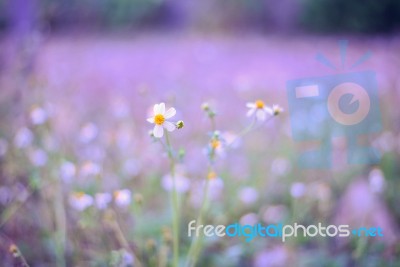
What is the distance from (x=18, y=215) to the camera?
1.99m

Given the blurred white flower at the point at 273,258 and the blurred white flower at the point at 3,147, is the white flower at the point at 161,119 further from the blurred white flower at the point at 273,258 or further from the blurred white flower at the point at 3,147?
the blurred white flower at the point at 3,147

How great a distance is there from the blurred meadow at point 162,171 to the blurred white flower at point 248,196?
0.01m

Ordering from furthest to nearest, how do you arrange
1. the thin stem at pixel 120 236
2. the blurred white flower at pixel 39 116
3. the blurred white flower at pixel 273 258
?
1. the blurred white flower at pixel 39 116
2. the blurred white flower at pixel 273 258
3. the thin stem at pixel 120 236

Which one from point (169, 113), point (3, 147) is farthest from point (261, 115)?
point (3, 147)

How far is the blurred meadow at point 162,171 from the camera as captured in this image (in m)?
1.79

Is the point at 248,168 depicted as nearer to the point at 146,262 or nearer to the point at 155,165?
the point at 155,165

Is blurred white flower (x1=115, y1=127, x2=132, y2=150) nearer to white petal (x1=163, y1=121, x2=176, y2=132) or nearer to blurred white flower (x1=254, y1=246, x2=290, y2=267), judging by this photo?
blurred white flower (x1=254, y1=246, x2=290, y2=267)

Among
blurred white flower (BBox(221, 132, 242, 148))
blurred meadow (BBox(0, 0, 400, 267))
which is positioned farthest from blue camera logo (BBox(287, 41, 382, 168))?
blurred white flower (BBox(221, 132, 242, 148))

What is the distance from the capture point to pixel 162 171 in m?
2.42

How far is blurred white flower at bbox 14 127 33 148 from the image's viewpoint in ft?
6.91

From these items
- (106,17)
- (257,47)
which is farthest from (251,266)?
(106,17)

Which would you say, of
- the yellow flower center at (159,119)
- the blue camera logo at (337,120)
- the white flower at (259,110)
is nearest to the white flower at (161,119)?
the yellow flower center at (159,119)

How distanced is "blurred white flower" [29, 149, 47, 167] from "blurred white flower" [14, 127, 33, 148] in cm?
6

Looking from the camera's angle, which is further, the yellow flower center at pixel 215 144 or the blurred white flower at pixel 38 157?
the blurred white flower at pixel 38 157
